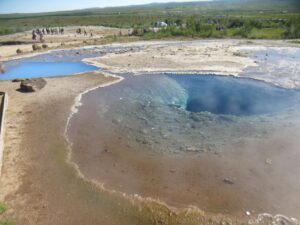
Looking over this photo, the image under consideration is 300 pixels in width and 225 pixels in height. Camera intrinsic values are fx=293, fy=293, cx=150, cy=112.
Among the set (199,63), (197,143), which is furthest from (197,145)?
(199,63)

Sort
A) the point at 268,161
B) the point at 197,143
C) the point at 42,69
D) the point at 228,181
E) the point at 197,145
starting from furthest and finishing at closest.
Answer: the point at 42,69
the point at 197,143
the point at 197,145
the point at 268,161
the point at 228,181

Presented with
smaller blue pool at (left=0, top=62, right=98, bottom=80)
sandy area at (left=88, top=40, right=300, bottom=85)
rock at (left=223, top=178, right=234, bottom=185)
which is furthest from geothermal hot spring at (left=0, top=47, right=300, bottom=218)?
smaller blue pool at (left=0, top=62, right=98, bottom=80)

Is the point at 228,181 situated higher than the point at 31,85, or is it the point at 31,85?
the point at 31,85

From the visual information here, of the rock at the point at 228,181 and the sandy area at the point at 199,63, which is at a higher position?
the rock at the point at 228,181

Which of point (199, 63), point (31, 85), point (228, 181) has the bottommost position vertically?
point (199, 63)

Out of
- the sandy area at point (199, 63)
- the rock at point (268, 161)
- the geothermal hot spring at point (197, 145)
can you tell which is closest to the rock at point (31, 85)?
the geothermal hot spring at point (197, 145)

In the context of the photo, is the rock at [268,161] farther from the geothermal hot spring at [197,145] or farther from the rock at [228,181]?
the rock at [228,181]

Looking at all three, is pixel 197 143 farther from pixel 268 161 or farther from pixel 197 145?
pixel 268 161

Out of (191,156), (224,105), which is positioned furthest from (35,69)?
(191,156)
